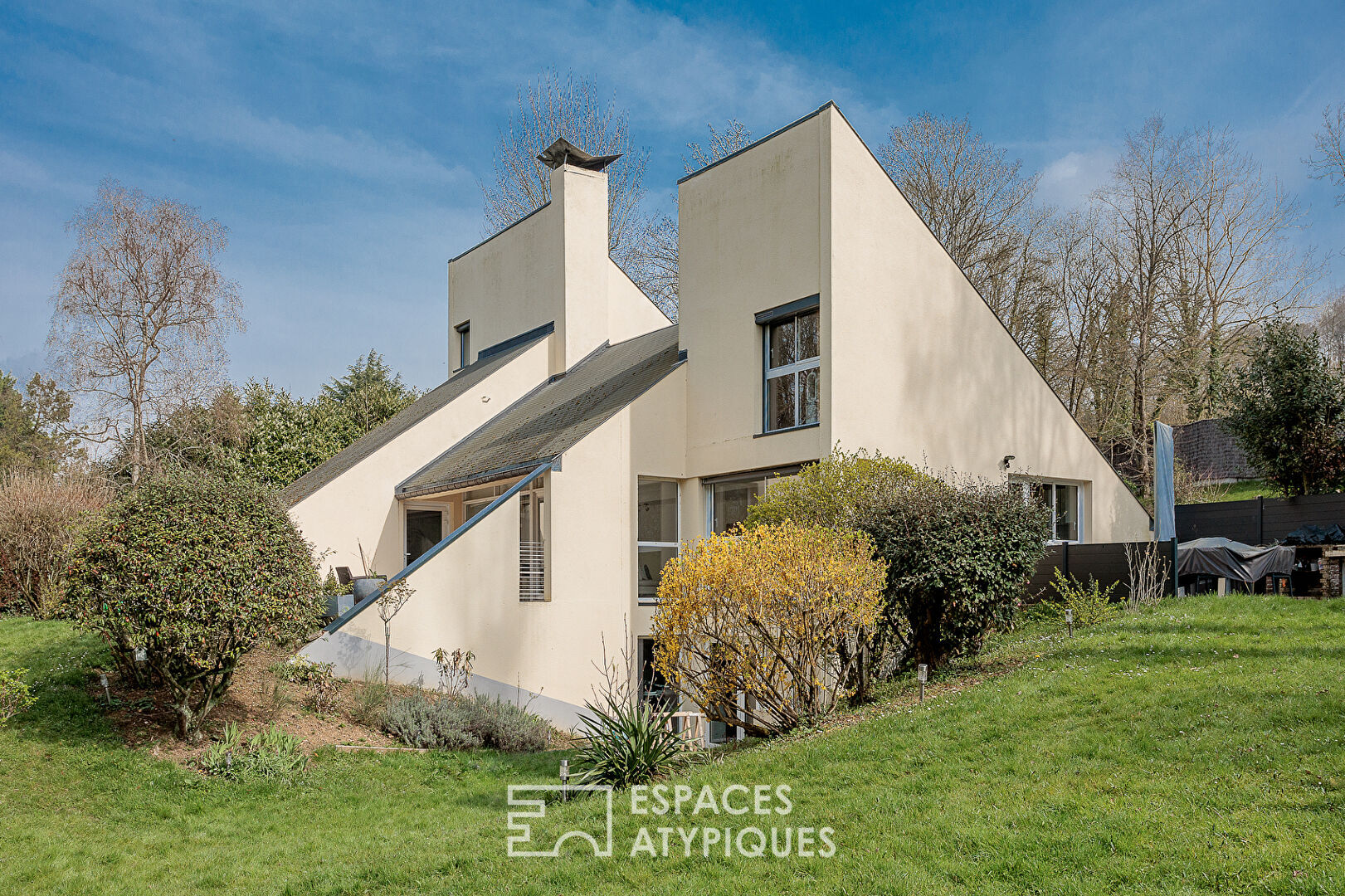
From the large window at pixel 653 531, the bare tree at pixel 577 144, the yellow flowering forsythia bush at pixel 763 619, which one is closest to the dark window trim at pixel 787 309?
the large window at pixel 653 531

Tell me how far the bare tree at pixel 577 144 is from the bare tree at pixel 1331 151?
19.9 metres

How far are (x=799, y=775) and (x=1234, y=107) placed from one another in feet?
96.5

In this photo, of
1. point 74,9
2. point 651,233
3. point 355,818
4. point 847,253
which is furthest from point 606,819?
point 651,233

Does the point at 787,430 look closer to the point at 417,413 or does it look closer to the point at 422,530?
the point at 422,530

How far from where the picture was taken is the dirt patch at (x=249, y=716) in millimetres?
9047

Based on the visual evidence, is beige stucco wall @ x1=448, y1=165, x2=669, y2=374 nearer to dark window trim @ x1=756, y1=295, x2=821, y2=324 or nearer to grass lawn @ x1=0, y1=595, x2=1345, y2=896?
dark window trim @ x1=756, y1=295, x2=821, y2=324

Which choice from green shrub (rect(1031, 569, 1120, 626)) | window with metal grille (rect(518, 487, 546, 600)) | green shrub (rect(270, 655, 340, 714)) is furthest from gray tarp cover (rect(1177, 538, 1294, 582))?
green shrub (rect(270, 655, 340, 714))

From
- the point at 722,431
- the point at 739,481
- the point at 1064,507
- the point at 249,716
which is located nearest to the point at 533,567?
the point at 739,481

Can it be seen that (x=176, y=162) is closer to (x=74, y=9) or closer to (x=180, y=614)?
(x=74, y=9)

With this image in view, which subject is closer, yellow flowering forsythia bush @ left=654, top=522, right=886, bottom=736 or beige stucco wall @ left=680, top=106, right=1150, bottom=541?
yellow flowering forsythia bush @ left=654, top=522, right=886, bottom=736

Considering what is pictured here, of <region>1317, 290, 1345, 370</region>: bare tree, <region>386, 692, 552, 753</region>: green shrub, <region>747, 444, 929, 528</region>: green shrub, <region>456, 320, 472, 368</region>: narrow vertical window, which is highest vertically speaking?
<region>1317, 290, 1345, 370</region>: bare tree

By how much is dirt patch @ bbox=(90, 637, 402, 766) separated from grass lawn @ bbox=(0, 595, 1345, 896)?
10.3 inches

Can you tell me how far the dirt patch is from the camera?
9.05m

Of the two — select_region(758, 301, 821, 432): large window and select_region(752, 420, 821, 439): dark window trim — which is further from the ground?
select_region(758, 301, 821, 432): large window
